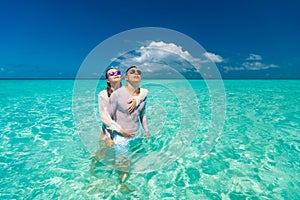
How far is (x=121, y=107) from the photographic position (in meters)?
3.35

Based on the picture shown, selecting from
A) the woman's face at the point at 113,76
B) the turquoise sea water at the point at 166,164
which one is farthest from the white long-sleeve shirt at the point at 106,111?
the turquoise sea water at the point at 166,164

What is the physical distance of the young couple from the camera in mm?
3240

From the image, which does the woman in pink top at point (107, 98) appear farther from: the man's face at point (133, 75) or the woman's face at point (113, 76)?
the man's face at point (133, 75)

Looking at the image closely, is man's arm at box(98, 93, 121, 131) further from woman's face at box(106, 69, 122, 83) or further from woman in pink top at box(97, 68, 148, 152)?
woman's face at box(106, 69, 122, 83)

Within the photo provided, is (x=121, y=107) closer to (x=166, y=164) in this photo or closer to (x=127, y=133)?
(x=127, y=133)

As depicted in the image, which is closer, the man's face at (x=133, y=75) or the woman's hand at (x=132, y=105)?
the man's face at (x=133, y=75)

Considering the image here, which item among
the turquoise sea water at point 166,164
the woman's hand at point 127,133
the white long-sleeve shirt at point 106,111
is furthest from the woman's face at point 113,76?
the turquoise sea water at point 166,164

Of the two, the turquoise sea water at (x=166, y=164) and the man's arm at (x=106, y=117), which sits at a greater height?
the man's arm at (x=106, y=117)

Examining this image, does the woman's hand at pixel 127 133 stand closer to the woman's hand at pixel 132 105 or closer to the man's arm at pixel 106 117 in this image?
the man's arm at pixel 106 117

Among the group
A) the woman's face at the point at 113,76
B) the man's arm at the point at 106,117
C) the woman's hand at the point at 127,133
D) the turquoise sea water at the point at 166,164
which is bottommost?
the turquoise sea water at the point at 166,164

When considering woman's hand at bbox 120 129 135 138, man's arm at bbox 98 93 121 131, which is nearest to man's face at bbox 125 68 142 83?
man's arm at bbox 98 93 121 131

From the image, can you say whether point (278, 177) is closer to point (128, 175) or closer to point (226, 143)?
point (226, 143)

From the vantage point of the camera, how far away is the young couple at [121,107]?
3240 mm

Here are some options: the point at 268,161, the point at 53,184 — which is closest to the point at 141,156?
the point at 53,184
